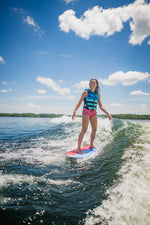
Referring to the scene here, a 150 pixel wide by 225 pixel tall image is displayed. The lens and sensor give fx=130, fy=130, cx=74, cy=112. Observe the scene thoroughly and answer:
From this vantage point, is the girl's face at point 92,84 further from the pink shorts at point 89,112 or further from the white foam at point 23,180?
the white foam at point 23,180

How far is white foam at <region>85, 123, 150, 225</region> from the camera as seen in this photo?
1.59 meters

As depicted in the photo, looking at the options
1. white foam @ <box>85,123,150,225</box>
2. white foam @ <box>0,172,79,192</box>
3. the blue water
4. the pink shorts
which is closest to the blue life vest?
the pink shorts

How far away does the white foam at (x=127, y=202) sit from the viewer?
5.20 feet

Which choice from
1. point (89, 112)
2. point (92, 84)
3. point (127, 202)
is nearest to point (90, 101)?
point (89, 112)

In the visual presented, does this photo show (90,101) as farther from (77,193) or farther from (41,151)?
(77,193)

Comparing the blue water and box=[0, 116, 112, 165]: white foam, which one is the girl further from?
the blue water

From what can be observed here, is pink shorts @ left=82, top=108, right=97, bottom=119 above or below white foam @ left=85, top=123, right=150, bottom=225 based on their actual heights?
above

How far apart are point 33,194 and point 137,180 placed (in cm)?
186

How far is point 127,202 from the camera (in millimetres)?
1857

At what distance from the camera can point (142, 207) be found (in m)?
1.74

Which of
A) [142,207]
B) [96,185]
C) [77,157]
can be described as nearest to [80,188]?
[96,185]

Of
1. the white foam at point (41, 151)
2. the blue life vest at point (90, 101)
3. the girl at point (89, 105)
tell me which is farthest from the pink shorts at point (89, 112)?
the white foam at point (41, 151)

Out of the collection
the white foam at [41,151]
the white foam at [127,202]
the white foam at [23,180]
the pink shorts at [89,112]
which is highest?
the pink shorts at [89,112]

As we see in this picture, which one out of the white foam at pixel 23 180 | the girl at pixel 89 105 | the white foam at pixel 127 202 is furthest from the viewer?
the girl at pixel 89 105
